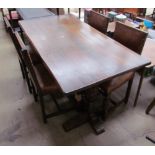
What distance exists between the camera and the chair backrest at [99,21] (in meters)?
1.99

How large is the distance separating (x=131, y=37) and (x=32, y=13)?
196 centimetres

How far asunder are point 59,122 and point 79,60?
0.77 meters

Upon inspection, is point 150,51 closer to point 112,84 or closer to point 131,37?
point 131,37

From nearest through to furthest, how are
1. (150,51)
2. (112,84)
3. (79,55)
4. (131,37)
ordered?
(79,55)
(112,84)
(131,37)
(150,51)

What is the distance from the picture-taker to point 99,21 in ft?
6.85

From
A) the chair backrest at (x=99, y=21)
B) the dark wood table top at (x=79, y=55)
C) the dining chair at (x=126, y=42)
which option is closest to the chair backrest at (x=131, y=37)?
the dining chair at (x=126, y=42)

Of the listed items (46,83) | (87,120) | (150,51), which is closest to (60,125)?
(87,120)

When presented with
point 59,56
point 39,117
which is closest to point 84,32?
point 59,56

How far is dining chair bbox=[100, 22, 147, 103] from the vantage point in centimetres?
150

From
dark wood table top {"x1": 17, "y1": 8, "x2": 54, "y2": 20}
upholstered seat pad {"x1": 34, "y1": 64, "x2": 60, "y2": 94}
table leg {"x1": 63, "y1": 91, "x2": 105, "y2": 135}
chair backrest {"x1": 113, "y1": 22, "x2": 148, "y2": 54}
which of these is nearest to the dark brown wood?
chair backrest {"x1": 113, "y1": 22, "x2": 148, "y2": 54}

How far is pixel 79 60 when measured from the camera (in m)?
1.32

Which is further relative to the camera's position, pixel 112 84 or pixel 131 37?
pixel 131 37

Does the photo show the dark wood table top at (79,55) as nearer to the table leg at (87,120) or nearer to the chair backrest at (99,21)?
the chair backrest at (99,21)

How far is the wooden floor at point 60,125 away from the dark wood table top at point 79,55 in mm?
710
